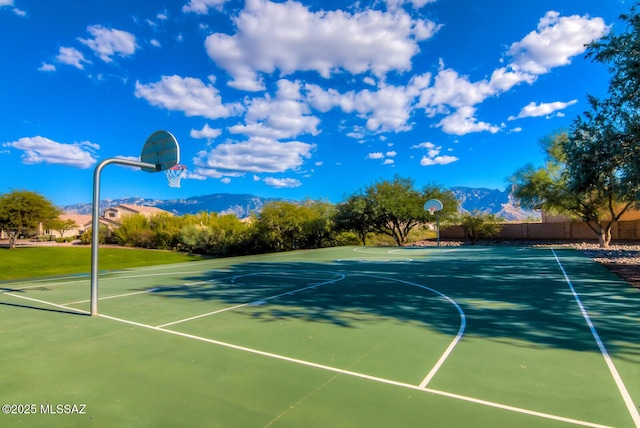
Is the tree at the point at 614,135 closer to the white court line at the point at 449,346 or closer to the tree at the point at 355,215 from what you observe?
the white court line at the point at 449,346

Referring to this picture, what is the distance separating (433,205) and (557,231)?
565 inches

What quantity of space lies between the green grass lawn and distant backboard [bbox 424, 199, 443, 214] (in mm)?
19450

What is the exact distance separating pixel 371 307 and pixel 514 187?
2547cm

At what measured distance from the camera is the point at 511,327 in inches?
227

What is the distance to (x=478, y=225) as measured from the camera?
33.7 m

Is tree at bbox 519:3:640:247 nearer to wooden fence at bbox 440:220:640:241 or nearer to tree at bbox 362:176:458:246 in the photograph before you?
tree at bbox 362:176:458:246

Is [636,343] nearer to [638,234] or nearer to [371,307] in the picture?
[371,307]

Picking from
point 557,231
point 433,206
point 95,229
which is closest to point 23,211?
point 95,229

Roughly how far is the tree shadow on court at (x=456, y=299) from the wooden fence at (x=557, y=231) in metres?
23.4

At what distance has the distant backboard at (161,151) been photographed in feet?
24.9

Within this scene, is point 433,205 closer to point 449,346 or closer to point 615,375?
point 449,346

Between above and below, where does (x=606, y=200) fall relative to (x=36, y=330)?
above

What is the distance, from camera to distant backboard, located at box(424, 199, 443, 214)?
28688mm

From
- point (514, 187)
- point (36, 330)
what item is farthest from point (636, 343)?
point (514, 187)
